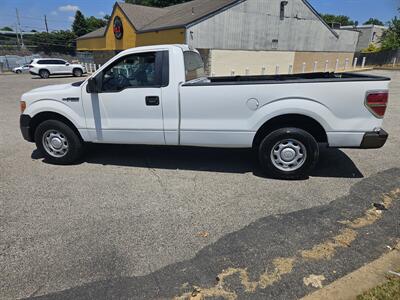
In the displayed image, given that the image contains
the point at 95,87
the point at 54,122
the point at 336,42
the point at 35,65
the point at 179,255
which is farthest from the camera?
the point at 336,42

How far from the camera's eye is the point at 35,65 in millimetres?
25453

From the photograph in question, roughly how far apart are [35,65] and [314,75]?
26599 mm

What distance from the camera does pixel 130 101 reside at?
4.50m

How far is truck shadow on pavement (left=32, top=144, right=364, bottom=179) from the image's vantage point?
4.88m

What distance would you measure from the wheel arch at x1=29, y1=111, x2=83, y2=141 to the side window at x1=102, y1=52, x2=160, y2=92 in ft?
3.11

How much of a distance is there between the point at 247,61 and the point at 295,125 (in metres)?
22.1

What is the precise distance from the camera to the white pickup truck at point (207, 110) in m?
4.02

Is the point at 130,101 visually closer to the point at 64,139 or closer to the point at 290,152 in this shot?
the point at 64,139

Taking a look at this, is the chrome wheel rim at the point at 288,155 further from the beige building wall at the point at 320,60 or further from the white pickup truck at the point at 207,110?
the beige building wall at the point at 320,60

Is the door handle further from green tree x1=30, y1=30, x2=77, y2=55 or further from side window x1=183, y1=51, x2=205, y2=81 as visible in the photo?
green tree x1=30, y1=30, x2=77, y2=55

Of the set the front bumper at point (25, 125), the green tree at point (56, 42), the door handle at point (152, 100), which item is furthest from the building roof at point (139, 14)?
the green tree at point (56, 42)

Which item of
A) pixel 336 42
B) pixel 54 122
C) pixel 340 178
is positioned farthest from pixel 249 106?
pixel 336 42

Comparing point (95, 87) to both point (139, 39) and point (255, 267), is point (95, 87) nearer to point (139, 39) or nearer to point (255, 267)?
point (255, 267)

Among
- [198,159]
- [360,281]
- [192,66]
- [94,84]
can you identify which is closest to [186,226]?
[360,281]
